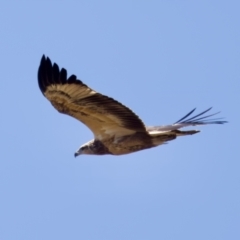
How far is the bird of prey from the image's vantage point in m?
32.1

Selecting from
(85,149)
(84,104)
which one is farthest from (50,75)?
(85,149)

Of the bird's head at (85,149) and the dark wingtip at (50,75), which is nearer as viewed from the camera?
the dark wingtip at (50,75)

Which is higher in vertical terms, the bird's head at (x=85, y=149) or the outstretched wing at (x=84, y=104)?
the outstretched wing at (x=84, y=104)

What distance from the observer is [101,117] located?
32625 millimetres

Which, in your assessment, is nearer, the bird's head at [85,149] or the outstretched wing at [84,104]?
the outstretched wing at [84,104]

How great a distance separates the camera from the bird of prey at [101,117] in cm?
3206

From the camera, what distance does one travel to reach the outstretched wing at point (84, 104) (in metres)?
32.0

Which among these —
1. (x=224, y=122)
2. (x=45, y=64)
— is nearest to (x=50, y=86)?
(x=45, y=64)

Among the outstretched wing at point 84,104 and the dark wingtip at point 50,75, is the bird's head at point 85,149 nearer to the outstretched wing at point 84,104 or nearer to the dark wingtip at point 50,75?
the outstretched wing at point 84,104

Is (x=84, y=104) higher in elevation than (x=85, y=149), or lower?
higher

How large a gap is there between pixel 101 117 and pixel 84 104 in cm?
45

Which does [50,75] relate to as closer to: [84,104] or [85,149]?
[84,104]

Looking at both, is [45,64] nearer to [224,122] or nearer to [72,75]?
[72,75]

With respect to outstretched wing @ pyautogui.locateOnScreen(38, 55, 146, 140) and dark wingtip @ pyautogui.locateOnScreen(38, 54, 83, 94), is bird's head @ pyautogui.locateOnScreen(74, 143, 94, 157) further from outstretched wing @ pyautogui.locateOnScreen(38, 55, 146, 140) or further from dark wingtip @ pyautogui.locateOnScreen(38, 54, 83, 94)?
dark wingtip @ pyautogui.locateOnScreen(38, 54, 83, 94)
